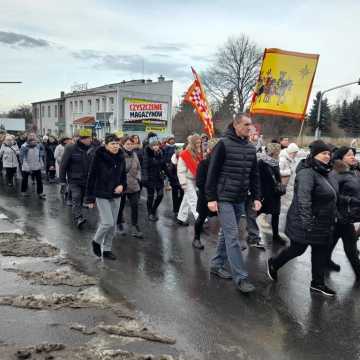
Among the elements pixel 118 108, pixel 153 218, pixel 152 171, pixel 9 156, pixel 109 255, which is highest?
pixel 118 108

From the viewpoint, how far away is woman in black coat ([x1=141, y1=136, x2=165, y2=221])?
862 cm

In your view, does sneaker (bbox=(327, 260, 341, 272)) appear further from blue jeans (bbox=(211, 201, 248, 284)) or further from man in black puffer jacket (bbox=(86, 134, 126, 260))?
man in black puffer jacket (bbox=(86, 134, 126, 260))

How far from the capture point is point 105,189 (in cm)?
598

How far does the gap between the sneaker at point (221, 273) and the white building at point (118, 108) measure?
28.8 metres

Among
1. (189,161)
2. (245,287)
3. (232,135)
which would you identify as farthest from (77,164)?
(245,287)

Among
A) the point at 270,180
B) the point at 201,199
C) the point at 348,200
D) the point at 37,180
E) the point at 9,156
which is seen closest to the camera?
the point at 348,200

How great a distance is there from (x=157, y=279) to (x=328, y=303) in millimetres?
2017

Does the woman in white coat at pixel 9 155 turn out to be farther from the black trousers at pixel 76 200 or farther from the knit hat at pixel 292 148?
the knit hat at pixel 292 148

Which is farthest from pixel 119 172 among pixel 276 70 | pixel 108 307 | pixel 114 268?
pixel 276 70

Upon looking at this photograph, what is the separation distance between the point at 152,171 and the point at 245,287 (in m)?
4.33

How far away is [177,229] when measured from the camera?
812cm

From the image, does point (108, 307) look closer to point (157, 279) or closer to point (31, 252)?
point (157, 279)

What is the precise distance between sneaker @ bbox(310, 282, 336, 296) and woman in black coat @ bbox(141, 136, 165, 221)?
436 cm

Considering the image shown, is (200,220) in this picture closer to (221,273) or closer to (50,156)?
(221,273)
